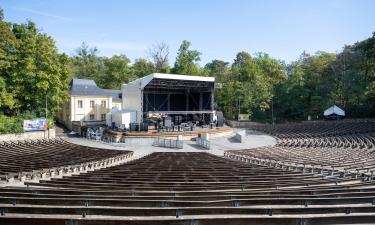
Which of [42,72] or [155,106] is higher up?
[42,72]

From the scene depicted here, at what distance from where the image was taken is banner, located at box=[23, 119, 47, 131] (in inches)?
1214

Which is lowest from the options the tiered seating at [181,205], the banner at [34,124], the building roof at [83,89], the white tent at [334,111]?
the tiered seating at [181,205]

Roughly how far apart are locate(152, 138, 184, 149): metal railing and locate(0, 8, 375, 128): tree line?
1478 centimetres

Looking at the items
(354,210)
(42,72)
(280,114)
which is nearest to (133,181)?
(354,210)

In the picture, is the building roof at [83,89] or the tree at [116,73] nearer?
the building roof at [83,89]

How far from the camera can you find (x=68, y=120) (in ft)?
140

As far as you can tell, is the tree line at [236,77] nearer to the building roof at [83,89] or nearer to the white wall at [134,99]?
the building roof at [83,89]

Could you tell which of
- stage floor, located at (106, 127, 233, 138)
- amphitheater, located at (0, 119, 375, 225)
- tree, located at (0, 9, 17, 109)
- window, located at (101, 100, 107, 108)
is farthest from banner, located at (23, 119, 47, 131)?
window, located at (101, 100, 107, 108)

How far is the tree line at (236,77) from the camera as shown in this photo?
33344 mm

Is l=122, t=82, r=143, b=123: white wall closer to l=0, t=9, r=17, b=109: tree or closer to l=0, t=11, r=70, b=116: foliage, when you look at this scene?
l=0, t=11, r=70, b=116: foliage

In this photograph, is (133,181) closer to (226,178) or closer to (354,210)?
(226,178)

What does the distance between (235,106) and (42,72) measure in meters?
37.4

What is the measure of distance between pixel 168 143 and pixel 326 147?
15.7 m

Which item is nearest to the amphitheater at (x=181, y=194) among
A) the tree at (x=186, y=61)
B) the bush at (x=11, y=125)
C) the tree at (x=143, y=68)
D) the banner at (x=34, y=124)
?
the bush at (x=11, y=125)
